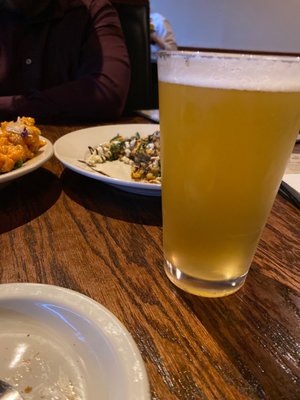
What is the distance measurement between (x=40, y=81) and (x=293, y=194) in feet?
4.91

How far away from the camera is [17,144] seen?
67cm

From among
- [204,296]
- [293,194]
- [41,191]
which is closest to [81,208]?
[41,191]

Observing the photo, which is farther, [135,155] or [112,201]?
[135,155]

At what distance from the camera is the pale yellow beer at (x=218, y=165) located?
0.33m

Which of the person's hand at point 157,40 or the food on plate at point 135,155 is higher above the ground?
the food on plate at point 135,155

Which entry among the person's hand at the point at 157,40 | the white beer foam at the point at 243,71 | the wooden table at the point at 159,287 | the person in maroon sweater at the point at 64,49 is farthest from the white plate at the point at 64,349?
the person's hand at the point at 157,40

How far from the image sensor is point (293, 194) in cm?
68

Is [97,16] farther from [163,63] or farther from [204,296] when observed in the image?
[204,296]

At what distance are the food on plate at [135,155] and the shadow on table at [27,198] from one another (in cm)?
11

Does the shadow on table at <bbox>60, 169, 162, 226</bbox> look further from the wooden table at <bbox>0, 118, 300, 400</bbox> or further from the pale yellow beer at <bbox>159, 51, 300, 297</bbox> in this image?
the pale yellow beer at <bbox>159, 51, 300, 297</bbox>

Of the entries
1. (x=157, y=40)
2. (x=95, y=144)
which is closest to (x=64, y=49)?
(x=95, y=144)

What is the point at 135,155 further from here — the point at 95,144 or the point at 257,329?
the point at 257,329

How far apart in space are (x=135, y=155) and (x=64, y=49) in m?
1.20

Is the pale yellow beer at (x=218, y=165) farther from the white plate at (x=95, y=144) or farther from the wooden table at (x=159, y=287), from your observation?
the white plate at (x=95, y=144)
